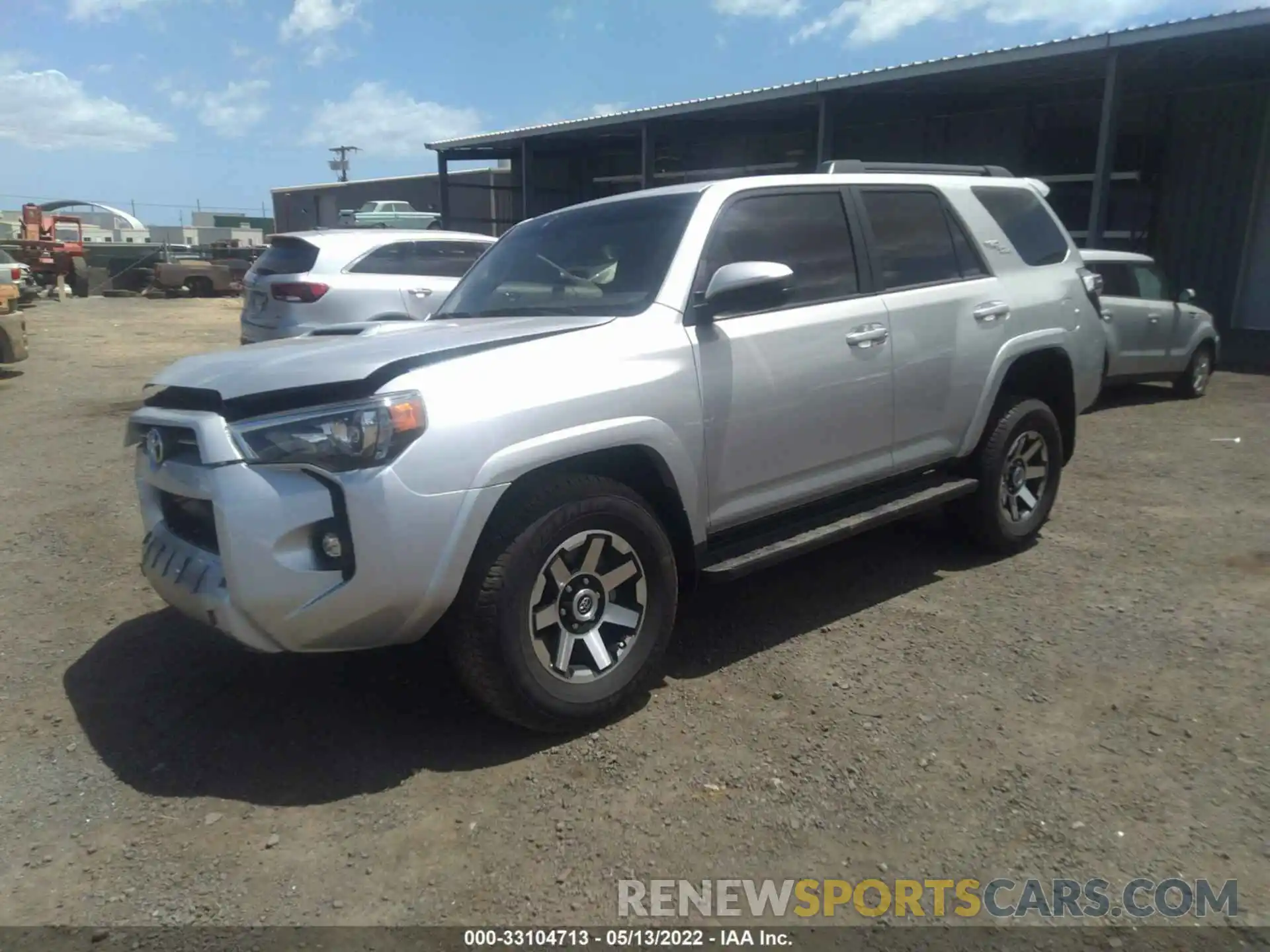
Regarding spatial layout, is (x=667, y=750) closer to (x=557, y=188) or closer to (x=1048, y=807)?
(x=1048, y=807)

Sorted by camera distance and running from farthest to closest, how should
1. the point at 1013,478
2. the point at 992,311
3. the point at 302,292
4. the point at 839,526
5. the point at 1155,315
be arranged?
the point at 1155,315
the point at 302,292
the point at 1013,478
the point at 992,311
the point at 839,526

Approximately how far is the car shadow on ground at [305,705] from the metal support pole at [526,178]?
19147 millimetres

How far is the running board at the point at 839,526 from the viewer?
3713 mm

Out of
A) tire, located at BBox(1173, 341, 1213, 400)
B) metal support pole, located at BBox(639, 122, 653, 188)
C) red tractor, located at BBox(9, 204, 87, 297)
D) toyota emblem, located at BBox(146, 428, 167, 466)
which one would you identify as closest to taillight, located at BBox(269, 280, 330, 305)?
toyota emblem, located at BBox(146, 428, 167, 466)

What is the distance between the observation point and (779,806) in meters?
2.96

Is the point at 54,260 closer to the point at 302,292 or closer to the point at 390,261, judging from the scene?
the point at 390,261

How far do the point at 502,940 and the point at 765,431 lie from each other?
6.96ft

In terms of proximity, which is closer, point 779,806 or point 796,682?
point 779,806

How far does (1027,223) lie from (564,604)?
12.1 feet

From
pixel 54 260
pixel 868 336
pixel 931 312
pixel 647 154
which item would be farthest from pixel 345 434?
pixel 54 260

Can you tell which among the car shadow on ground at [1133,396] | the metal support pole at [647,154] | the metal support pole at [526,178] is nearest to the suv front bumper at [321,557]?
the car shadow on ground at [1133,396]

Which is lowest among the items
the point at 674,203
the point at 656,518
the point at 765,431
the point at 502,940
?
the point at 502,940

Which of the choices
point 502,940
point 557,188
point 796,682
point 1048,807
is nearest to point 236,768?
point 502,940

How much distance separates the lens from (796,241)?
4.16 metres
